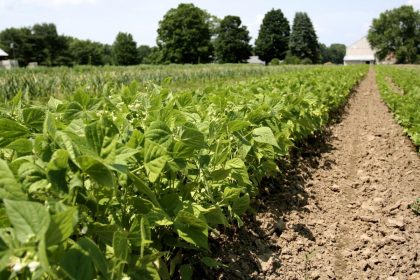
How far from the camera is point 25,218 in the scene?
100 centimetres

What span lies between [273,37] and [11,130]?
9915 centimetres

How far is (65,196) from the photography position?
125 centimetres

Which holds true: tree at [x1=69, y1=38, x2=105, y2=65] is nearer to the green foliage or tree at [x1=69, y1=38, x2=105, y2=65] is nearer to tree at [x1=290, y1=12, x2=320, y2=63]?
the green foliage

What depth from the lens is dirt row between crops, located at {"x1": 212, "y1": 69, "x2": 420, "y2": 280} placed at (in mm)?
3080

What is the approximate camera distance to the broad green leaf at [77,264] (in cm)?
108

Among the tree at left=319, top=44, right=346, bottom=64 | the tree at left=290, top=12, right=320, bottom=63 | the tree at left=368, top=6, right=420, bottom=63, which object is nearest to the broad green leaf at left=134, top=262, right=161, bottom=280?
the tree at left=368, top=6, right=420, bottom=63

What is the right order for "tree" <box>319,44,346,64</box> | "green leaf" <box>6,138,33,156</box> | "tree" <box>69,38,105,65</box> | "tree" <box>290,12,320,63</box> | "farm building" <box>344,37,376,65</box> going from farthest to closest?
"tree" <box>319,44,346,64</box> → "farm building" <box>344,37,376,65</box> → "tree" <box>69,38,105,65</box> → "tree" <box>290,12,320,63</box> → "green leaf" <box>6,138,33,156</box>

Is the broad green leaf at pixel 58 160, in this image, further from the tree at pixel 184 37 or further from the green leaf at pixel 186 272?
the tree at pixel 184 37

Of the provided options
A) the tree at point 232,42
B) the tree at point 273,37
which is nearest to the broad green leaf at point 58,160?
the tree at point 232,42

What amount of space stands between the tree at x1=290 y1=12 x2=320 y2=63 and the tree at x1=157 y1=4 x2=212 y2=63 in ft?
96.0

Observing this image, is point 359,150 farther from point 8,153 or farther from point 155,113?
point 8,153

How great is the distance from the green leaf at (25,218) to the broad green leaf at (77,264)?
0.14 metres

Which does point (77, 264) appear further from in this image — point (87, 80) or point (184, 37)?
point (184, 37)

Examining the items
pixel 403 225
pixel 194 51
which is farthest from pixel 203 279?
pixel 194 51
